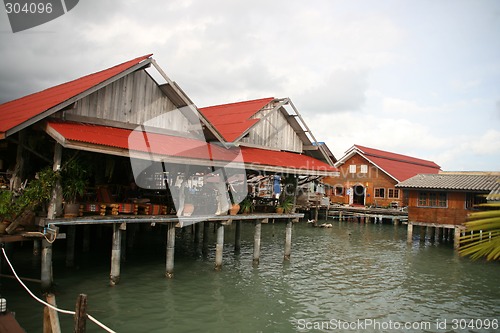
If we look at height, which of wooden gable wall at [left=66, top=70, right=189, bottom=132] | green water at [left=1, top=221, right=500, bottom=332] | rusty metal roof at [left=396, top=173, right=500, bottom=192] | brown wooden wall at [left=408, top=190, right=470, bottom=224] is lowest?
green water at [left=1, top=221, right=500, bottom=332]

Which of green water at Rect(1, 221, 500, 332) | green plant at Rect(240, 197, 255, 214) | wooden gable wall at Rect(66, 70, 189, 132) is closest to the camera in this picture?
green water at Rect(1, 221, 500, 332)

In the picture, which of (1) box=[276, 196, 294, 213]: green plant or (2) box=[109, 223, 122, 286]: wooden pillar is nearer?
(2) box=[109, 223, 122, 286]: wooden pillar

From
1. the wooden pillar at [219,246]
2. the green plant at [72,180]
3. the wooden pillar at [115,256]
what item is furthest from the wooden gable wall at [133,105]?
the wooden pillar at [219,246]

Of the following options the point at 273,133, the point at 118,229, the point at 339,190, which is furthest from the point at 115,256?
the point at 339,190

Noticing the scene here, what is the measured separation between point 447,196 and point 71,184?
2320 centimetres

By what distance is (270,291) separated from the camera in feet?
47.7

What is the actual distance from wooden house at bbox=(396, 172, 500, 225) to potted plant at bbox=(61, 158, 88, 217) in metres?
22.0

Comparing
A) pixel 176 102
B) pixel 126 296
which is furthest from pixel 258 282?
pixel 176 102

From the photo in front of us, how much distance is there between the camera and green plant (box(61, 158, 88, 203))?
1211 centimetres

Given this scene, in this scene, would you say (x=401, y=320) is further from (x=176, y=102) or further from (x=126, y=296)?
(x=176, y=102)

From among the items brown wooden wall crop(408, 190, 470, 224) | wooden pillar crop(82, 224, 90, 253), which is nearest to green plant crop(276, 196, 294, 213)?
wooden pillar crop(82, 224, 90, 253)

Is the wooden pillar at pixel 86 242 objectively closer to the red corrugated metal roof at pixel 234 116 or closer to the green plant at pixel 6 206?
the green plant at pixel 6 206

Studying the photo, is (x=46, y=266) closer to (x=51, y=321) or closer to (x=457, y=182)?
(x=51, y=321)

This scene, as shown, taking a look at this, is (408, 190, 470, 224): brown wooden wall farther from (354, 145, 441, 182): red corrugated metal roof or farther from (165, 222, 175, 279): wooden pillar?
(165, 222, 175, 279): wooden pillar
